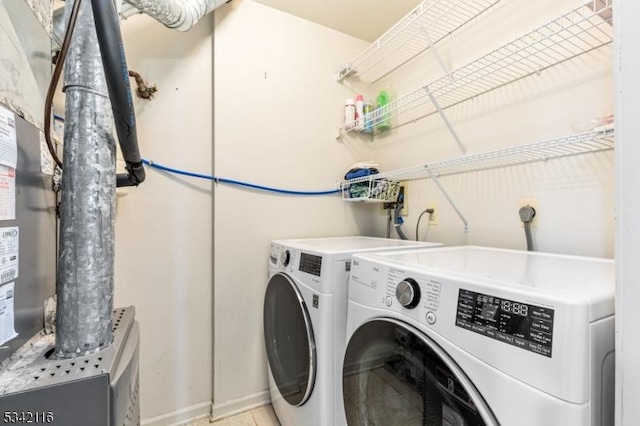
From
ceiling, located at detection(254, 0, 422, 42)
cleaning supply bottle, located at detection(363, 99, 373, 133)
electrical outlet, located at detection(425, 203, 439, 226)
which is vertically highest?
ceiling, located at detection(254, 0, 422, 42)

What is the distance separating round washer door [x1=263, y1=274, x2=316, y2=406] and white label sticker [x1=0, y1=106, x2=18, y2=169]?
101 cm

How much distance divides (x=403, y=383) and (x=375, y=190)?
1212mm

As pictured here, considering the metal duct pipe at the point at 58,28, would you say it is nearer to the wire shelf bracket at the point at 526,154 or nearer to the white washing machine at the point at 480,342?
the white washing machine at the point at 480,342

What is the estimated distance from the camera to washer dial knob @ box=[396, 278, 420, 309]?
727 millimetres

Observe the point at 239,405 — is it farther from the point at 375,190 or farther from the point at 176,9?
the point at 176,9

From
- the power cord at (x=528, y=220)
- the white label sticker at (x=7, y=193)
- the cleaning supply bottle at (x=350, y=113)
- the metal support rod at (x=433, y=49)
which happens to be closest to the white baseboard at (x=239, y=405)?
the white label sticker at (x=7, y=193)

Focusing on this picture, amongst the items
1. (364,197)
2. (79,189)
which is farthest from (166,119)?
(364,197)

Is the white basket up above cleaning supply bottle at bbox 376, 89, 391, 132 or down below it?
below

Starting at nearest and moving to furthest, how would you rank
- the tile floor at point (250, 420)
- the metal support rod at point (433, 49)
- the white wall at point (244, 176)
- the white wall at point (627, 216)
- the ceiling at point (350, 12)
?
1. the white wall at point (627, 216)
2. the white wall at point (244, 176)
3. the metal support rod at point (433, 49)
4. the tile floor at point (250, 420)
5. the ceiling at point (350, 12)

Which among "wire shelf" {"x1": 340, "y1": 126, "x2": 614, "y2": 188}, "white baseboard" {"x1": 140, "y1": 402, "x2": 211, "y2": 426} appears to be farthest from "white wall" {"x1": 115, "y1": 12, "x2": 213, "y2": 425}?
"wire shelf" {"x1": 340, "y1": 126, "x2": 614, "y2": 188}

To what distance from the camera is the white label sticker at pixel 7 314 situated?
0.57 meters

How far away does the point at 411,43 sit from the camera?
1.72 metres

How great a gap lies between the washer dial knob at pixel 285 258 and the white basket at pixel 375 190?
65 centimetres

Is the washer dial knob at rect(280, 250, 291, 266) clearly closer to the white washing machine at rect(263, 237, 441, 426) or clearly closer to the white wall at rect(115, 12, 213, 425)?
the white washing machine at rect(263, 237, 441, 426)
